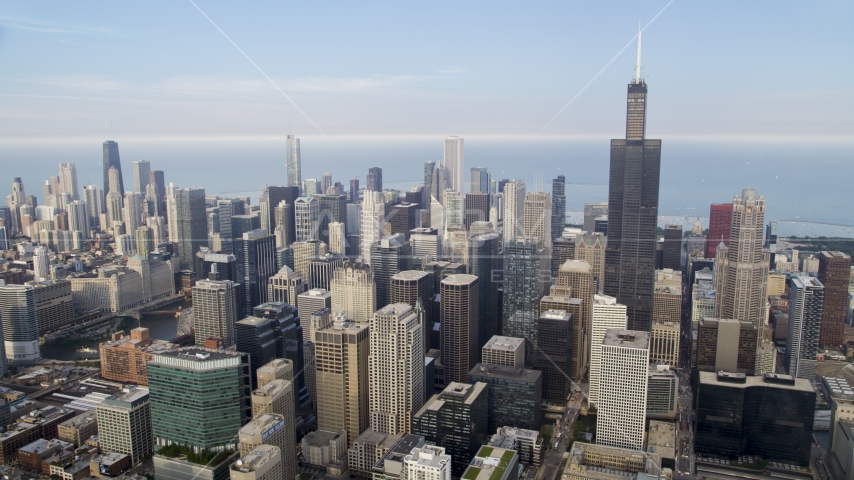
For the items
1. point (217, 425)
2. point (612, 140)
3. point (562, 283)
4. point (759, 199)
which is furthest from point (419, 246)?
point (217, 425)

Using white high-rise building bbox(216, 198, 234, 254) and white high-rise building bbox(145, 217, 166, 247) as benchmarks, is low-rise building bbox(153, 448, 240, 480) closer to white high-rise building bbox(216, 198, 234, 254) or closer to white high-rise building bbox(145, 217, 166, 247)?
white high-rise building bbox(216, 198, 234, 254)

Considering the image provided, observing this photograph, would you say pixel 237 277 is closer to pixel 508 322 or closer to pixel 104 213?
pixel 104 213

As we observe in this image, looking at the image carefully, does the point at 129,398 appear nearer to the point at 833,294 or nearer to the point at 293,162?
the point at 293,162

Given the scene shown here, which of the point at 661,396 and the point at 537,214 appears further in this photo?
the point at 537,214

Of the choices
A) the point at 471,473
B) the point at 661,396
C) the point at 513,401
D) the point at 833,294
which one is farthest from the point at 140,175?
the point at 833,294

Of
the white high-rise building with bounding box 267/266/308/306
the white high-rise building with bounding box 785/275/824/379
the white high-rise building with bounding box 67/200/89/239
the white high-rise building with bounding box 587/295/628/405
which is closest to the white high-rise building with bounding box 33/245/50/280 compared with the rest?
the white high-rise building with bounding box 67/200/89/239

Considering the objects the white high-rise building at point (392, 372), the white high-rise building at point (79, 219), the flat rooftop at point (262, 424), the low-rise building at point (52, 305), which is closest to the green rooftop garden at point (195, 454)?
the flat rooftop at point (262, 424)

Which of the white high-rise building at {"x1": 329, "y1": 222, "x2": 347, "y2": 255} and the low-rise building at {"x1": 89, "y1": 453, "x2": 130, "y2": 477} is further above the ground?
the white high-rise building at {"x1": 329, "y1": 222, "x2": 347, "y2": 255}
